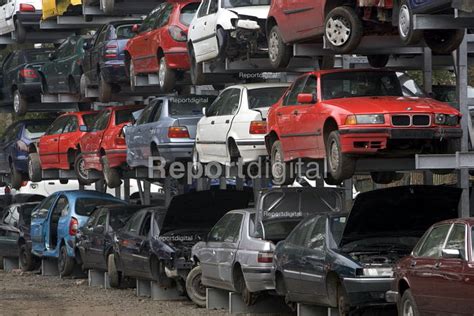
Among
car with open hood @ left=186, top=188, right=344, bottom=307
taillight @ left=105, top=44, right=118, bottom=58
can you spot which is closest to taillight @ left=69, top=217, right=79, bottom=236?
taillight @ left=105, top=44, right=118, bottom=58

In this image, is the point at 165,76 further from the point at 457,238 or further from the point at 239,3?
the point at 457,238

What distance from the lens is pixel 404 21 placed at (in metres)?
16.6

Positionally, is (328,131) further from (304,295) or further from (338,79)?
(304,295)

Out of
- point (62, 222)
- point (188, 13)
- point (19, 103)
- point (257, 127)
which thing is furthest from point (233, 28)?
point (19, 103)

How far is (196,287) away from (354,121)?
16.3 ft

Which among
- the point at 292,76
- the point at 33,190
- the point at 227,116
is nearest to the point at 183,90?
the point at 292,76

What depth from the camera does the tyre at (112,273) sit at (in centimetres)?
2453

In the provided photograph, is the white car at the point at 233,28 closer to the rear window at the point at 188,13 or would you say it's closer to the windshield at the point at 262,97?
the windshield at the point at 262,97

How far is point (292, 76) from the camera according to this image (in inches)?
976

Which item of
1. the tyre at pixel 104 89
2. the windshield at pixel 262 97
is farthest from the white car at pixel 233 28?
the tyre at pixel 104 89

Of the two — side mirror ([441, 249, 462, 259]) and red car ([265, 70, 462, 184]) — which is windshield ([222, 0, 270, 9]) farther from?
side mirror ([441, 249, 462, 259])

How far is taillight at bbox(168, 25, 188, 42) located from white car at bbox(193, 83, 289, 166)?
3.26 metres

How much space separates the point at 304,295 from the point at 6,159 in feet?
62.6

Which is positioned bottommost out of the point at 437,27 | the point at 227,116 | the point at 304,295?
the point at 304,295
